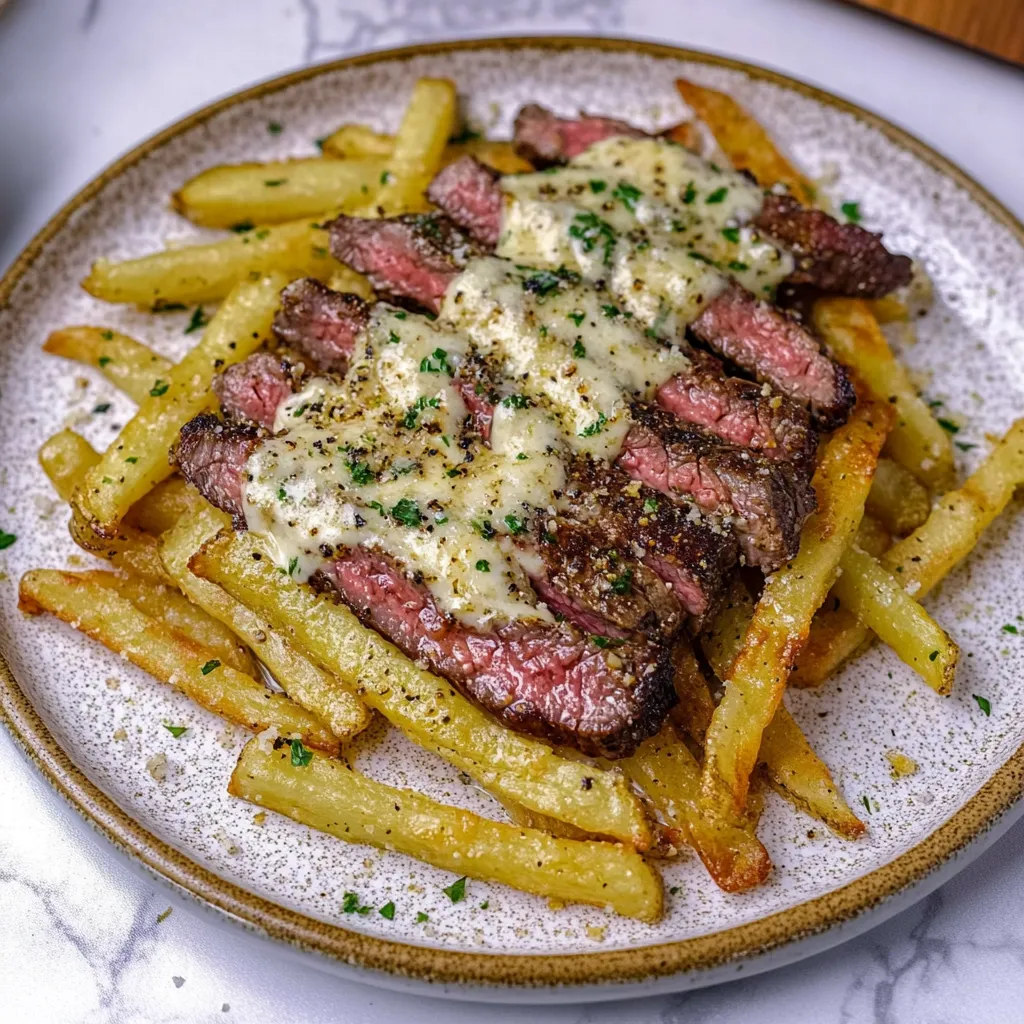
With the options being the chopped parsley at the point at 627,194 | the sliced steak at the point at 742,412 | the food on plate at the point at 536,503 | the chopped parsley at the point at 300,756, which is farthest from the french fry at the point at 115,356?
the sliced steak at the point at 742,412

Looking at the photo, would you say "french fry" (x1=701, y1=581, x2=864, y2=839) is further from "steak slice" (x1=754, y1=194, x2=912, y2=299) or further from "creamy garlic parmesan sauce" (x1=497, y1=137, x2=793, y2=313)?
"steak slice" (x1=754, y1=194, x2=912, y2=299)

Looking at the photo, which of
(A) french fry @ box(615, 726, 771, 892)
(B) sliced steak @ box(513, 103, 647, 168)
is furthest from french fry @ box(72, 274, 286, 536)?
(A) french fry @ box(615, 726, 771, 892)

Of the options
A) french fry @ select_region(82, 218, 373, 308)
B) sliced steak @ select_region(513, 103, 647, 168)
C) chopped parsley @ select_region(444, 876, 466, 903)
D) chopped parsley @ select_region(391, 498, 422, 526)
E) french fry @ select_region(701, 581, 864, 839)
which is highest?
sliced steak @ select_region(513, 103, 647, 168)

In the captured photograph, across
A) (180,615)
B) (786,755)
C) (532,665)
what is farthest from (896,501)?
(180,615)

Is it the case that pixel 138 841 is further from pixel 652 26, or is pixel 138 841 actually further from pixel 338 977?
pixel 652 26

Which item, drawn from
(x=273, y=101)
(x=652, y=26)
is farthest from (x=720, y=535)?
(x=652, y=26)

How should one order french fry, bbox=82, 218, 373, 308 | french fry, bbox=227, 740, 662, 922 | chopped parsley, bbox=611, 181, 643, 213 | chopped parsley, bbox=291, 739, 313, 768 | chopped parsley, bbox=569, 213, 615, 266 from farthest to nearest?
1. french fry, bbox=82, 218, 373, 308
2. chopped parsley, bbox=611, 181, 643, 213
3. chopped parsley, bbox=569, 213, 615, 266
4. chopped parsley, bbox=291, 739, 313, 768
5. french fry, bbox=227, 740, 662, 922
